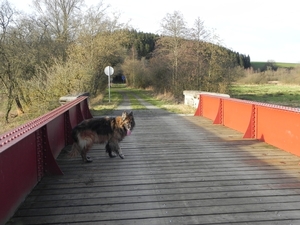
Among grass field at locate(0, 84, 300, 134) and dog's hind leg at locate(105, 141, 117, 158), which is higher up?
dog's hind leg at locate(105, 141, 117, 158)

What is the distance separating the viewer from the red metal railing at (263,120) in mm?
6202

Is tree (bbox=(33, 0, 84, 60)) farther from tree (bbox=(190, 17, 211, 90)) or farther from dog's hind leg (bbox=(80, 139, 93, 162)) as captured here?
dog's hind leg (bbox=(80, 139, 93, 162))

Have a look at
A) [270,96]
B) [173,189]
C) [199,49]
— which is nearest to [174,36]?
[199,49]

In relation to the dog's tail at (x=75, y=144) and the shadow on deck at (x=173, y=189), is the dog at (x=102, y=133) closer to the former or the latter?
the dog's tail at (x=75, y=144)

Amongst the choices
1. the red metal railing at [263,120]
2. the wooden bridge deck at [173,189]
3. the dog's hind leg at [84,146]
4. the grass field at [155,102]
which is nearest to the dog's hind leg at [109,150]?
the wooden bridge deck at [173,189]

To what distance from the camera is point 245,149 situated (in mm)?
6719

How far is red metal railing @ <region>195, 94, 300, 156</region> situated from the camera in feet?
20.3

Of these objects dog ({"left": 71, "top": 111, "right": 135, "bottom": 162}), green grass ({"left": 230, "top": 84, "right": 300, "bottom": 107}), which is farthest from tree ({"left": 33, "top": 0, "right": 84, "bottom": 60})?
dog ({"left": 71, "top": 111, "right": 135, "bottom": 162})

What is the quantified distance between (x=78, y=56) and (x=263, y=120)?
1832cm

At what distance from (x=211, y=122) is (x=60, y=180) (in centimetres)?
735

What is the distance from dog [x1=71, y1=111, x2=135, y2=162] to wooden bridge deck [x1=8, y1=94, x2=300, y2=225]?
0.22 meters

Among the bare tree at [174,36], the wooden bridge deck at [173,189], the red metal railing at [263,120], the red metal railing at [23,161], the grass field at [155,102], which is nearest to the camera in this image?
the red metal railing at [23,161]

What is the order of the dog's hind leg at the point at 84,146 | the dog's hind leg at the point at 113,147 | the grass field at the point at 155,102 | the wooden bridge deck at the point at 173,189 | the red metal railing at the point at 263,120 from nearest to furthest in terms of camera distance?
the wooden bridge deck at the point at 173,189
the dog's hind leg at the point at 84,146
the dog's hind leg at the point at 113,147
the red metal railing at the point at 263,120
the grass field at the point at 155,102

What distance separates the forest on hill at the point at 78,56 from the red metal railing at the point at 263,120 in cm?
886
